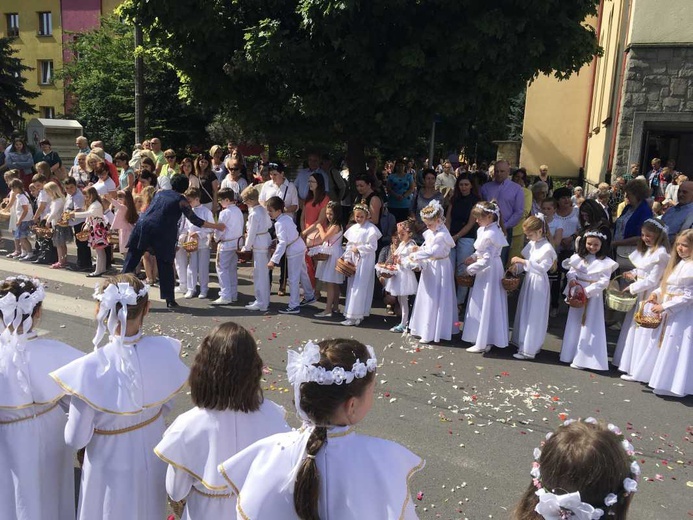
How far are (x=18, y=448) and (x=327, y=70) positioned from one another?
22.6 ft

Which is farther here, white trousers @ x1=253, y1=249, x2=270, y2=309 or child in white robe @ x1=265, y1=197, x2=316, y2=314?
white trousers @ x1=253, y1=249, x2=270, y2=309

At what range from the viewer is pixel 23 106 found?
1152 inches

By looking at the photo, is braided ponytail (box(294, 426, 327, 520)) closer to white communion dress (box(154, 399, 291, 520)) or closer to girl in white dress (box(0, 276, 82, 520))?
white communion dress (box(154, 399, 291, 520))

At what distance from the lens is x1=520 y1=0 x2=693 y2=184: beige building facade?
14547 millimetres

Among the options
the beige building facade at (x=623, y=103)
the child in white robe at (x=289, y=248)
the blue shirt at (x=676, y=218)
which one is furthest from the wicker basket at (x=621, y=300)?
the beige building facade at (x=623, y=103)

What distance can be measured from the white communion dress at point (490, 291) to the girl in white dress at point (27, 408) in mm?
5286

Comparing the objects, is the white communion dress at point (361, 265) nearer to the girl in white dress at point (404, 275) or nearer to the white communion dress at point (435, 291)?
the girl in white dress at point (404, 275)

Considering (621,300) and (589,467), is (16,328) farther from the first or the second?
(621,300)

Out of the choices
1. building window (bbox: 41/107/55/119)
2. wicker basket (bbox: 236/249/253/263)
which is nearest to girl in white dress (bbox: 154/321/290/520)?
wicker basket (bbox: 236/249/253/263)

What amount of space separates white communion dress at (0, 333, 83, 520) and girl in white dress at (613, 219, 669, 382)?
578cm

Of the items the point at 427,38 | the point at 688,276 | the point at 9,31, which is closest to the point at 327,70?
the point at 427,38

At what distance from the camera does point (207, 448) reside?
2.91m

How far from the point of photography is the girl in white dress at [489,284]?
25.5 feet

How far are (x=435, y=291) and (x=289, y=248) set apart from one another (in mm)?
2326
